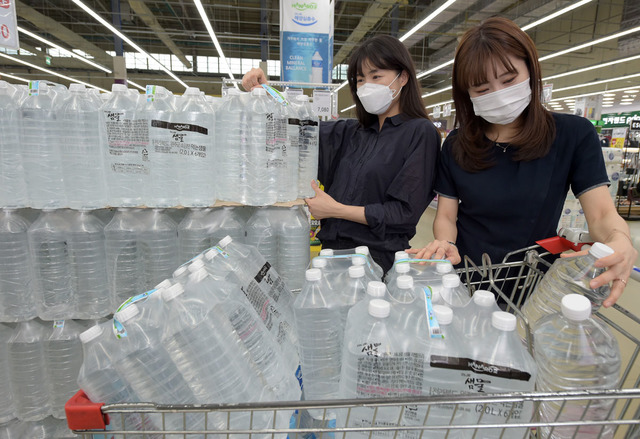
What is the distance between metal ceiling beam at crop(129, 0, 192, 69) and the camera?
1295 centimetres

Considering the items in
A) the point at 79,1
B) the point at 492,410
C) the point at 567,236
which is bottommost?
the point at 492,410

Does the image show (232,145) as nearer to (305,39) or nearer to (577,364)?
(577,364)

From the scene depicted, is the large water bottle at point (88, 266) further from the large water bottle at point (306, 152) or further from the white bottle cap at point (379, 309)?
the white bottle cap at point (379, 309)

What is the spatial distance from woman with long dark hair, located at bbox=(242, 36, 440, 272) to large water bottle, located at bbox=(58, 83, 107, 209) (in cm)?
77

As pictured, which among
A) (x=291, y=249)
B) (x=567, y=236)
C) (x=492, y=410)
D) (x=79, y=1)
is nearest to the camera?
(x=492, y=410)

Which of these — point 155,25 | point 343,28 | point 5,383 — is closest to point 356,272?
point 5,383

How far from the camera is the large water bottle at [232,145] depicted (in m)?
1.64

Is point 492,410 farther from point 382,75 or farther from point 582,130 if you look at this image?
point 382,75

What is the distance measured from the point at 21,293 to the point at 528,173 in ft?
7.64

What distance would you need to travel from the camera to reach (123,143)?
5.04ft

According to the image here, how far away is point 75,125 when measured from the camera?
1.56 m

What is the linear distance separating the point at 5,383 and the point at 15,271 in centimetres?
60

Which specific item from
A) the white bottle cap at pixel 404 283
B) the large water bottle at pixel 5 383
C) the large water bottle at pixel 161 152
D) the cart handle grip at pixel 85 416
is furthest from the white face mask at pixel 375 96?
the large water bottle at pixel 5 383

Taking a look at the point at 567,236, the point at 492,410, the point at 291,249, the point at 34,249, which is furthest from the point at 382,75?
the point at 34,249
